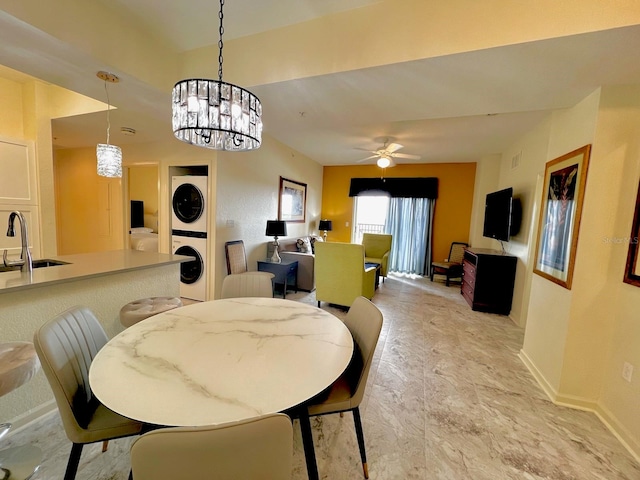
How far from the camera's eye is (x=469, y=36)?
162cm

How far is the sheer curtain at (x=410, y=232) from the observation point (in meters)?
5.97

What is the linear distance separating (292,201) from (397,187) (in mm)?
2572

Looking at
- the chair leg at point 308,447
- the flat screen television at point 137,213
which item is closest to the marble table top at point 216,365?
the chair leg at point 308,447

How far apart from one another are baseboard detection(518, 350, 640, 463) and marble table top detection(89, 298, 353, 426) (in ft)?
6.48

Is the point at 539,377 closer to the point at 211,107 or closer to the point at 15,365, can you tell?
the point at 211,107

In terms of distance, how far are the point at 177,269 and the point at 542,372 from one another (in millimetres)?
3477

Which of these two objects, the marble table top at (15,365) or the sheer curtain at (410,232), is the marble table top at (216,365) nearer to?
the marble table top at (15,365)

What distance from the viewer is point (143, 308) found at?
1.88m

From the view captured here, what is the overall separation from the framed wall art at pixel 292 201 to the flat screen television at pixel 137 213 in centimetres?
319

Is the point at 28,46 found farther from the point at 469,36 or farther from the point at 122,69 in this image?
the point at 469,36

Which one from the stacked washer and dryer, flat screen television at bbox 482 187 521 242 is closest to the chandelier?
the stacked washer and dryer

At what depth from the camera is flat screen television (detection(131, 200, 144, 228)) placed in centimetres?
539

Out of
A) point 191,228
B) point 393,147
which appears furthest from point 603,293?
point 191,228

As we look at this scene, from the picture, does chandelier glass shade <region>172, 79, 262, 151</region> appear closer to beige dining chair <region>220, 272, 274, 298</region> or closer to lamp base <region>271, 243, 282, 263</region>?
beige dining chair <region>220, 272, 274, 298</region>
